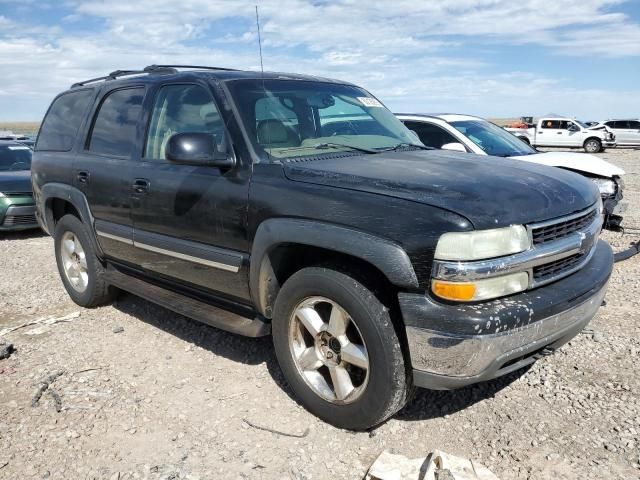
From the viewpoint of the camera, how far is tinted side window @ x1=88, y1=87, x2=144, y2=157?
14.1 ft

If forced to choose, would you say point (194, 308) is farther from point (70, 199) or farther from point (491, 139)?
point (491, 139)

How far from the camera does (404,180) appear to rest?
286 cm

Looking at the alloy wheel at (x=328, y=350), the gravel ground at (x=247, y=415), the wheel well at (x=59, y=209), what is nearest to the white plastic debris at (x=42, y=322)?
the gravel ground at (x=247, y=415)

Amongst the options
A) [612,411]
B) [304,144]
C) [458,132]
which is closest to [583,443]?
[612,411]

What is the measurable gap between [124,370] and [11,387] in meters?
0.71

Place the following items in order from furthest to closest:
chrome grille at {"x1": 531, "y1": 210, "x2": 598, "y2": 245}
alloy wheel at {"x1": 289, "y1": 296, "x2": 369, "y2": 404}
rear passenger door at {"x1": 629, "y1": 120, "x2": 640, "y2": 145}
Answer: rear passenger door at {"x1": 629, "y1": 120, "x2": 640, "y2": 145} → alloy wheel at {"x1": 289, "y1": 296, "x2": 369, "y2": 404} → chrome grille at {"x1": 531, "y1": 210, "x2": 598, "y2": 245}

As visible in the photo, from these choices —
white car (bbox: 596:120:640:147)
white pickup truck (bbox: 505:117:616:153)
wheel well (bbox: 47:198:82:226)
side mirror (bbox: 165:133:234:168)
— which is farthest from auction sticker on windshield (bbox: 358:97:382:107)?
white car (bbox: 596:120:640:147)

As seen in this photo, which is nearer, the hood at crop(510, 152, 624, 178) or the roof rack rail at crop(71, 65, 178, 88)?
the roof rack rail at crop(71, 65, 178, 88)

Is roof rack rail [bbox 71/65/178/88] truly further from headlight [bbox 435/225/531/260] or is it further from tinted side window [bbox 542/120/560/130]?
tinted side window [bbox 542/120/560/130]

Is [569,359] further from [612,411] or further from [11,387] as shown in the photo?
[11,387]

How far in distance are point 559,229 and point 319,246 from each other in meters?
1.23

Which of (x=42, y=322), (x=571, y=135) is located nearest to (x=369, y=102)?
(x=42, y=322)

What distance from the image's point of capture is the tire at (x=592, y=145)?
25.9 m

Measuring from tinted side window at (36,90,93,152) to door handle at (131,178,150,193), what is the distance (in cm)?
136
